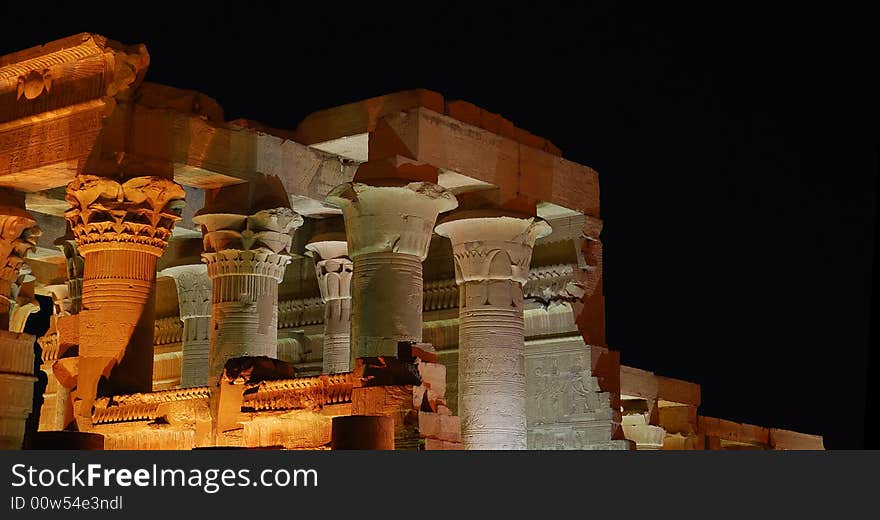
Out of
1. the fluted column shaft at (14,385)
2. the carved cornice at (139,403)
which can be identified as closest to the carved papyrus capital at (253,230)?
the carved cornice at (139,403)

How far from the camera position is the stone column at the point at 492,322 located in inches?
1028

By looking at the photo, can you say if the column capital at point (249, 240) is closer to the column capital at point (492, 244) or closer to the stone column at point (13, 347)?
the column capital at point (492, 244)

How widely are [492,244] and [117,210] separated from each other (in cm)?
596

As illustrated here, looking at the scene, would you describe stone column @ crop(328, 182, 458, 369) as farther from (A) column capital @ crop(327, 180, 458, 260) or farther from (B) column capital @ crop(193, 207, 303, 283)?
(B) column capital @ crop(193, 207, 303, 283)

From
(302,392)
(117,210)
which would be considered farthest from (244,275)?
(302,392)

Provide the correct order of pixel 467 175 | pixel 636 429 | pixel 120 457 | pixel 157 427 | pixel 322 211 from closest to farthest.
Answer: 1. pixel 120 457
2. pixel 157 427
3. pixel 467 175
4. pixel 322 211
5. pixel 636 429

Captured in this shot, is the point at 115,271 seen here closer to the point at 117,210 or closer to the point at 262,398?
the point at 117,210

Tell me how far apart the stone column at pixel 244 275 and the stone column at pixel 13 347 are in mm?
2690

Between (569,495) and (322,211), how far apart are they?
15791 millimetres

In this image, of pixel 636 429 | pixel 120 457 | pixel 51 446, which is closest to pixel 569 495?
pixel 120 457

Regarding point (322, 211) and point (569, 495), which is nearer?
point (569, 495)

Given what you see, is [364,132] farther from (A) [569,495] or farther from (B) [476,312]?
(A) [569,495]

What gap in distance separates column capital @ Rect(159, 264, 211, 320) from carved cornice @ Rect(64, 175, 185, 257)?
270 inches

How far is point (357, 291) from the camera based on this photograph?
24.7m
